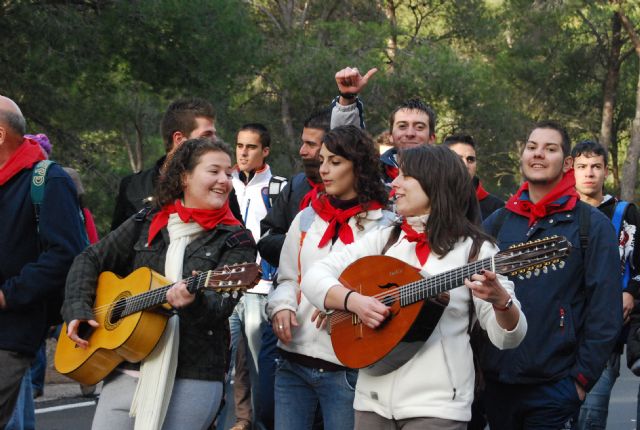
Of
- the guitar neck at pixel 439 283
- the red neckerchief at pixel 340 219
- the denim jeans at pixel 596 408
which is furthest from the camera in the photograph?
the denim jeans at pixel 596 408

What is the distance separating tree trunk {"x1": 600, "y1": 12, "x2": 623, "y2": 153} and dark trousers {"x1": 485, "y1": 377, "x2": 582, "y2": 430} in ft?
86.4

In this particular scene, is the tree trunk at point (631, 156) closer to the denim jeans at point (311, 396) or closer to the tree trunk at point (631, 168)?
the tree trunk at point (631, 168)

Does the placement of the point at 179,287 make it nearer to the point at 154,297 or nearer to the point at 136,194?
the point at 154,297

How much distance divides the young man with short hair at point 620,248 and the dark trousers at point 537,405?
1261mm

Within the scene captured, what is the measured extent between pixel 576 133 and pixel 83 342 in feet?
100

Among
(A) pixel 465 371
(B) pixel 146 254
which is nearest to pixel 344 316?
(A) pixel 465 371

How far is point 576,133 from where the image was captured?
3434 cm

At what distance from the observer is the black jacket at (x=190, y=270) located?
4832 mm

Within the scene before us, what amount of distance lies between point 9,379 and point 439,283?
2.45 meters

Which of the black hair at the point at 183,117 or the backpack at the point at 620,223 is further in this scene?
the backpack at the point at 620,223

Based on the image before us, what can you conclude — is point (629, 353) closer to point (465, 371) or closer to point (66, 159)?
point (465, 371)

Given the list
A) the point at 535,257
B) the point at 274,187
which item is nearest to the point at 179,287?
the point at 535,257

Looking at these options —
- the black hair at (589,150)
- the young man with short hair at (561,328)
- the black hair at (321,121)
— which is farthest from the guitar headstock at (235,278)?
the black hair at (589,150)

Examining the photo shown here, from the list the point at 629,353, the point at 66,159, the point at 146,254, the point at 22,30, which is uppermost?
the point at 22,30
